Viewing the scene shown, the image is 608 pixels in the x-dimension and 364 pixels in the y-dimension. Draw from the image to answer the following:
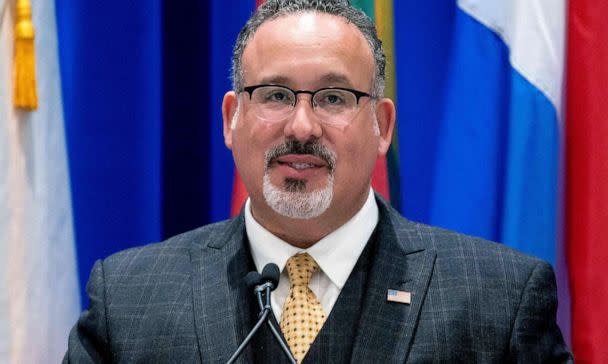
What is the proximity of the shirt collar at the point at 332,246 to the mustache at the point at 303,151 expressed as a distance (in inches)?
7.3

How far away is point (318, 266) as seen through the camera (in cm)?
199

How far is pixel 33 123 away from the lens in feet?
7.47

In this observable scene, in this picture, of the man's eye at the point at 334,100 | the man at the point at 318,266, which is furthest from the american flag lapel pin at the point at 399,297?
the man's eye at the point at 334,100

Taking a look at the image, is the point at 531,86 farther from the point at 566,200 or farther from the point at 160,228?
the point at 160,228

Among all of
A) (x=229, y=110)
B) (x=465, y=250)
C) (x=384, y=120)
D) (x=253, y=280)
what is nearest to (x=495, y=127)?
(x=384, y=120)

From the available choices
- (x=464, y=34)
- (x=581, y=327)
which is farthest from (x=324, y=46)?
(x=581, y=327)

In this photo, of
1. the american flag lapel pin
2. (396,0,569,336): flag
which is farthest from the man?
(396,0,569,336): flag

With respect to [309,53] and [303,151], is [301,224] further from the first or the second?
[309,53]

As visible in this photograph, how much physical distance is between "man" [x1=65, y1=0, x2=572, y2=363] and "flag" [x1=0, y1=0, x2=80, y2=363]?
1.01 ft

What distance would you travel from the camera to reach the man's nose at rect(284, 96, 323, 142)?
6.16 ft

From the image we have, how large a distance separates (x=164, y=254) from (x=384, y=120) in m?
0.61

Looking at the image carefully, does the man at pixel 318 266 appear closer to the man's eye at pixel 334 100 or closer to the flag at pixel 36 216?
the man's eye at pixel 334 100

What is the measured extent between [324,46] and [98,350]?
0.84 metres

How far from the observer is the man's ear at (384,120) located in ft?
6.89
